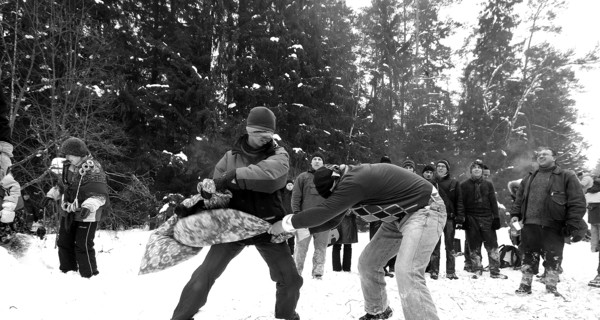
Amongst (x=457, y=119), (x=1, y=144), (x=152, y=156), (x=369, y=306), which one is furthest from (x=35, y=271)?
(x=457, y=119)

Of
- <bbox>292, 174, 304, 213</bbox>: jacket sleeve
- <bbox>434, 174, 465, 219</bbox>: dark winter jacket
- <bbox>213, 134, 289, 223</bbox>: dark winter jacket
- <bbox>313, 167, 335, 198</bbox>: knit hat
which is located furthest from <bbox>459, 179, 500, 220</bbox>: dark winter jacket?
<bbox>213, 134, 289, 223</bbox>: dark winter jacket

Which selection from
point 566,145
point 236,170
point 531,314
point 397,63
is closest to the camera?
point 236,170

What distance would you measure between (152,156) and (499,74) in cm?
1910

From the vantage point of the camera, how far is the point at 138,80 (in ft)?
47.5

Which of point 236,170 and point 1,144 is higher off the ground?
point 1,144

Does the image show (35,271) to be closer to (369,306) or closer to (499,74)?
(369,306)

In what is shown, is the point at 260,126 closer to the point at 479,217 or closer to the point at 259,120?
the point at 259,120

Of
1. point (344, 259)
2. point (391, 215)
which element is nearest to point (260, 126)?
point (391, 215)

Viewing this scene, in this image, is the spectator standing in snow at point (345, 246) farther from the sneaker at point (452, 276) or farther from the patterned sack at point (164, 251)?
the patterned sack at point (164, 251)

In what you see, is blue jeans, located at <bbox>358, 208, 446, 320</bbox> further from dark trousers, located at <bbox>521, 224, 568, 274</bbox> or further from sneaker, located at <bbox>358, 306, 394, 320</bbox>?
dark trousers, located at <bbox>521, 224, 568, 274</bbox>

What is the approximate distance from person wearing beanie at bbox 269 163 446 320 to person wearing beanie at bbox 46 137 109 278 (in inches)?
116

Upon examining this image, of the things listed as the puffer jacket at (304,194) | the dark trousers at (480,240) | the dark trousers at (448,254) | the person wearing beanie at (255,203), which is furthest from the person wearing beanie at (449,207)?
the person wearing beanie at (255,203)

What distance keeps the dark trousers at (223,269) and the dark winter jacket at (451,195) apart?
445cm

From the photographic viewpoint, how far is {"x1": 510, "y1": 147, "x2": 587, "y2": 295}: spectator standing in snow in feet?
17.8
